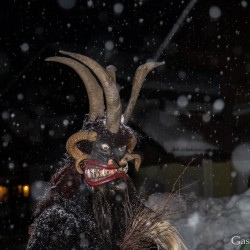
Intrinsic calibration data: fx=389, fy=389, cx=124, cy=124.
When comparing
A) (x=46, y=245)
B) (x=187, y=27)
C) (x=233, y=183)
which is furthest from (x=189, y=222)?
(x=187, y=27)

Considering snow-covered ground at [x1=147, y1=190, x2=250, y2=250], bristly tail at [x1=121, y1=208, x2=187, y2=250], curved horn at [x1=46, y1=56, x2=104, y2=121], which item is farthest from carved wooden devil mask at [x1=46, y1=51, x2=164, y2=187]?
snow-covered ground at [x1=147, y1=190, x2=250, y2=250]

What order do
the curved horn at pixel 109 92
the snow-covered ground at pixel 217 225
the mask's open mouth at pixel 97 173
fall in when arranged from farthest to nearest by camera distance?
1. the snow-covered ground at pixel 217 225
2. the mask's open mouth at pixel 97 173
3. the curved horn at pixel 109 92

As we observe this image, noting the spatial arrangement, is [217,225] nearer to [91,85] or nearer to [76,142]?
[76,142]

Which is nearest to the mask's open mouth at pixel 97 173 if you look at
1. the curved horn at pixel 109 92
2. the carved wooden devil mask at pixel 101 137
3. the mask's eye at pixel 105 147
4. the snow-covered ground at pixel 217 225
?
the carved wooden devil mask at pixel 101 137

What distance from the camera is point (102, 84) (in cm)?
288

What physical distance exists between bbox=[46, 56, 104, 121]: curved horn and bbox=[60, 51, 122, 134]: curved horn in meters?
0.10

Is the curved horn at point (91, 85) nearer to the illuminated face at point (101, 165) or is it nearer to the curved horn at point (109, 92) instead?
the curved horn at point (109, 92)

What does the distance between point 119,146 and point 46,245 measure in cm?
92

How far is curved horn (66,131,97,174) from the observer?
299cm

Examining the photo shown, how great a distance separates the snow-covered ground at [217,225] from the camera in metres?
5.54

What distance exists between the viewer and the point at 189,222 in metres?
6.14

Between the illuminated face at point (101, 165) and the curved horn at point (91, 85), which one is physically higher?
the curved horn at point (91, 85)

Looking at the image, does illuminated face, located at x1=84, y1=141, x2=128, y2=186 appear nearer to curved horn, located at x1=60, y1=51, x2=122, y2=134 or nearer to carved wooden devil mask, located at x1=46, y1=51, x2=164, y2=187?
carved wooden devil mask, located at x1=46, y1=51, x2=164, y2=187

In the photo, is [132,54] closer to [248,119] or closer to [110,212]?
[248,119]
